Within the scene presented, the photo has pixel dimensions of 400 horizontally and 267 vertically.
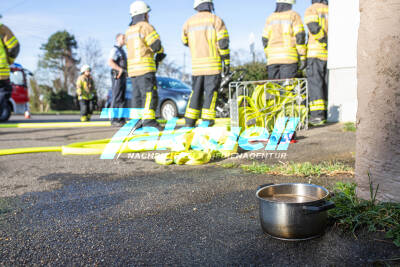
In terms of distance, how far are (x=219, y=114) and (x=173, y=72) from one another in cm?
2963

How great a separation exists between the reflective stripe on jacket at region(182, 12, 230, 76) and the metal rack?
61 cm

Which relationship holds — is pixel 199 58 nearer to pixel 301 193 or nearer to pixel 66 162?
pixel 66 162

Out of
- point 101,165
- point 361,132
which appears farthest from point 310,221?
point 101,165

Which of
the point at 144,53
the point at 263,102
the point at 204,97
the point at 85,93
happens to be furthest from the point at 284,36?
the point at 85,93

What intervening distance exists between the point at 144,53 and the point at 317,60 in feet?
12.2

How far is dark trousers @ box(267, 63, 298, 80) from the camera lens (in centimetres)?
724

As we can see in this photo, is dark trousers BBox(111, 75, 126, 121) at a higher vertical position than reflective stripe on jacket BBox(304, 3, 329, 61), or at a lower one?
lower

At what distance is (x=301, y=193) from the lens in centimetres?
214

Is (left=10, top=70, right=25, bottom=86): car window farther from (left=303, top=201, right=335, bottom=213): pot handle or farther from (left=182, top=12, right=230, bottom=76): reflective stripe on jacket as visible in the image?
(left=303, top=201, right=335, bottom=213): pot handle

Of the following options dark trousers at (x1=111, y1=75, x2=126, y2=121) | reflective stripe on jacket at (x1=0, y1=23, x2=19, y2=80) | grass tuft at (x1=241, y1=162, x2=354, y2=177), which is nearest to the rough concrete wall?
grass tuft at (x1=241, y1=162, x2=354, y2=177)

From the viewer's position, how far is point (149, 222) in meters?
2.27

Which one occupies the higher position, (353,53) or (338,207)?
(353,53)

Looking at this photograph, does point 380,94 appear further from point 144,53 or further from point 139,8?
point 139,8

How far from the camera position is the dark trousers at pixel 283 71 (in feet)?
23.8
